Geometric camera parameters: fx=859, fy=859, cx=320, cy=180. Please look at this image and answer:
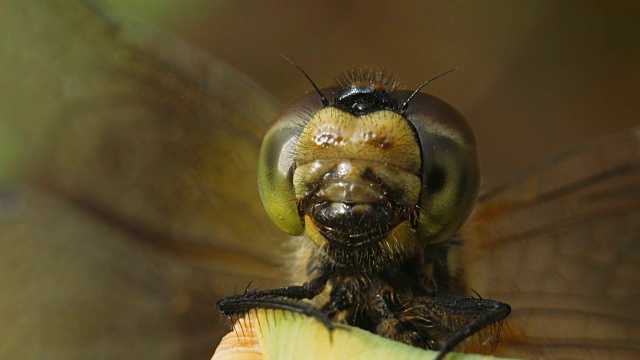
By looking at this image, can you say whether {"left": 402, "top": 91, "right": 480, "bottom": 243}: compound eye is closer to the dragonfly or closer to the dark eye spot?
the dark eye spot

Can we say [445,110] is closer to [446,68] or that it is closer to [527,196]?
[527,196]

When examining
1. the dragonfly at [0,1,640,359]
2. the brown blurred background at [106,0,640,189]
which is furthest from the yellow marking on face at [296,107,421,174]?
the brown blurred background at [106,0,640,189]

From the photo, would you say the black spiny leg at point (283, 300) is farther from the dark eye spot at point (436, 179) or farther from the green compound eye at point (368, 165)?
the dark eye spot at point (436, 179)

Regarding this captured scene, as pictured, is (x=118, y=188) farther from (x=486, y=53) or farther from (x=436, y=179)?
(x=486, y=53)

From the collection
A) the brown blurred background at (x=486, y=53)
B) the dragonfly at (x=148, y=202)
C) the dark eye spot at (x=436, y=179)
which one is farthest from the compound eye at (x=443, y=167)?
the brown blurred background at (x=486, y=53)

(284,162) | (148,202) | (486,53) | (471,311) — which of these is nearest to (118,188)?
(148,202)

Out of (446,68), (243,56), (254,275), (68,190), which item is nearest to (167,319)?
(254,275)

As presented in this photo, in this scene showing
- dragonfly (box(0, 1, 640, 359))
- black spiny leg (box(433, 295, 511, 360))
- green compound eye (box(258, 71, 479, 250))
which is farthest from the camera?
dragonfly (box(0, 1, 640, 359))
